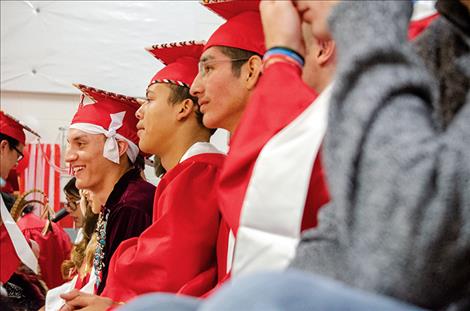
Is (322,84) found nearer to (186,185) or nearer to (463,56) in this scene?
(463,56)

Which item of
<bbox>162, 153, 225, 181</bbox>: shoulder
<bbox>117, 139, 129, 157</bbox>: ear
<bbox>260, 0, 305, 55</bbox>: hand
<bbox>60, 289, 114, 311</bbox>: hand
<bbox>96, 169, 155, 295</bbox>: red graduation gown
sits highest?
<bbox>260, 0, 305, 55</bbox>: hand

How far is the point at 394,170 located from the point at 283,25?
0.43 m

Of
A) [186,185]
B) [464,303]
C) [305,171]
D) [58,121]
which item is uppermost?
[305,171]

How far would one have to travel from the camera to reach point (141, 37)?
5.68m

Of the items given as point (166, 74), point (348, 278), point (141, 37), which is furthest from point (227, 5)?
point (141, 37)

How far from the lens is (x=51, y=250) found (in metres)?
3.78

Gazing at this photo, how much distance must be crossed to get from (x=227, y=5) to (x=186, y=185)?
0.50 m

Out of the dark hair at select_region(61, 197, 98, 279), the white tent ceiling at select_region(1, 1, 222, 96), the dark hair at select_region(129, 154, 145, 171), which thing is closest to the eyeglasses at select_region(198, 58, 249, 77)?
the dark hair at select_region(129, 154, 145, 171)

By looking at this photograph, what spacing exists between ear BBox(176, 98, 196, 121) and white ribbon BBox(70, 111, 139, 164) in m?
0.61

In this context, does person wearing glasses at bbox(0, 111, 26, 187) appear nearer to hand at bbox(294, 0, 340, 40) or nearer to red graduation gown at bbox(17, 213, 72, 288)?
red graduation gown at bbox(17, 213, 72, 288)

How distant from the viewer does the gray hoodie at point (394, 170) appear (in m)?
0.74

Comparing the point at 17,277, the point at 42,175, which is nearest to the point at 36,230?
the point at 17,277

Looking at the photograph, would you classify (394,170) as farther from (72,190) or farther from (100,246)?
(72,190)

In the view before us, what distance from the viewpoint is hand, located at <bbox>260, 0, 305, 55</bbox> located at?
1.11 metres
